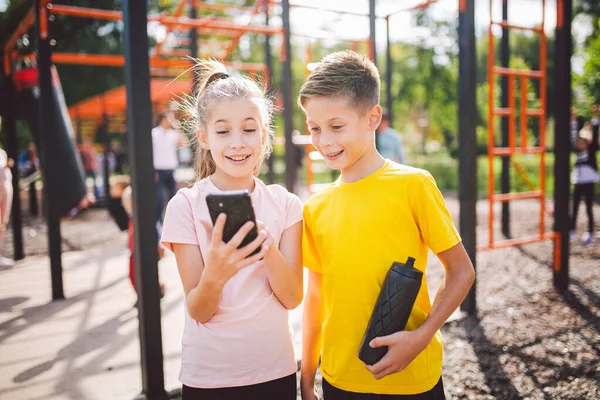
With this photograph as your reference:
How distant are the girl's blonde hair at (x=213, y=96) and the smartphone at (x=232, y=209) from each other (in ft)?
1.38

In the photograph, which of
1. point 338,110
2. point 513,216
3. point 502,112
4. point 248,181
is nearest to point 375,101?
point 338,110

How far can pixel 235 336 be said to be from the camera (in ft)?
4.42

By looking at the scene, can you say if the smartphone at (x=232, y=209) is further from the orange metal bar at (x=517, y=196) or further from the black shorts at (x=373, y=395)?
the orange metal bar at (x=517, y=196)

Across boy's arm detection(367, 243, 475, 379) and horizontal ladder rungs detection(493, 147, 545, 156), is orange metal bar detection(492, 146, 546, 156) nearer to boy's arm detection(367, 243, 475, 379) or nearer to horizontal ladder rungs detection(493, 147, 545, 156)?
horizontal ladder rungs detection(493, 147, 545, 156)

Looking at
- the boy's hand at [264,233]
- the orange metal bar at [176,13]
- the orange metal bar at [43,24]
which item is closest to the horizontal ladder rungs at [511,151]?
the boy's hand at [264,233]

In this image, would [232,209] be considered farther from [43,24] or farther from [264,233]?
[43,24]

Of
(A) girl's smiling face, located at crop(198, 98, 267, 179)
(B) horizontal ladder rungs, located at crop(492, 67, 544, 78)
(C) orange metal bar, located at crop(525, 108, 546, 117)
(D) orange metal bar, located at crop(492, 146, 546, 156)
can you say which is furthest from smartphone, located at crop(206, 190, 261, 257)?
(C) orange metal bar, located at crop(525, 108, 546, 117)

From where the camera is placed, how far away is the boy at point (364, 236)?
136cm

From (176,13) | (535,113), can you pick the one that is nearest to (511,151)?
(535,113)

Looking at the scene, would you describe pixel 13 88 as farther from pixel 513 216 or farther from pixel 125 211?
pixel 513 216

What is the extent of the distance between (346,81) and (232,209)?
579 millimetres

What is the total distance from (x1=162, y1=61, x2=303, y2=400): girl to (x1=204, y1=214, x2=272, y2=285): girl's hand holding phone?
12 cm

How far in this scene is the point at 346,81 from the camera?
1.42 metres

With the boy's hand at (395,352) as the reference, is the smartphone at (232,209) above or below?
above
